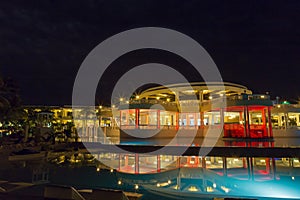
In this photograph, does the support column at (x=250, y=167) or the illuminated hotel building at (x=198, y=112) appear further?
the illuminated hotel building at (x=198, y=112)

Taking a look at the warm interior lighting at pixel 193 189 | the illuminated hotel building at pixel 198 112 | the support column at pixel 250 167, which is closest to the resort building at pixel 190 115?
the illuminated hotel building at pixel 198 112

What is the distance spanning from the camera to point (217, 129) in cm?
1995

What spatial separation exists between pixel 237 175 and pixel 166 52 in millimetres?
28225

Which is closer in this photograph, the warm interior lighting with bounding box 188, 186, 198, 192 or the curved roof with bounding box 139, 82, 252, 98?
the warm interior lighting with bounding box 188, 186, 198, 192

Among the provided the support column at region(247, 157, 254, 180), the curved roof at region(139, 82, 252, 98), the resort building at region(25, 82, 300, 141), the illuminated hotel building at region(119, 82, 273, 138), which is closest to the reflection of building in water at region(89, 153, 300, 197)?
the support column at region(247, 157, 254, 180)

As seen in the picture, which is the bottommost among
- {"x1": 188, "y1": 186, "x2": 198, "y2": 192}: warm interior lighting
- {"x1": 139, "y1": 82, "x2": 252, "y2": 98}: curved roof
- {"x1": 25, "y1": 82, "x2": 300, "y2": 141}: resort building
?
{"x1": 188, "y1": 186, "x2": 198, "y2": 192}: warm interior lighting

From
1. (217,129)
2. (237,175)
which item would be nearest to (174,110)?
(217,129)

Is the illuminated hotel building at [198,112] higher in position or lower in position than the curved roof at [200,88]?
lower

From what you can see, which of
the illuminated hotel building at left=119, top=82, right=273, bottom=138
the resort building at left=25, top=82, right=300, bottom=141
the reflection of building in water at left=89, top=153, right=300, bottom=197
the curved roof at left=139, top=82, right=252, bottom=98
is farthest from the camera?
the curved roof at left=139, top=82, right=252, bottom=98

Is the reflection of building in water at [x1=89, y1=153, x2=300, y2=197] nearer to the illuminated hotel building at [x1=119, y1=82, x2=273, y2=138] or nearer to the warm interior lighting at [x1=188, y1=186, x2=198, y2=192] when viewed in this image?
the warm interior lighting at [x1=188, y1=186, x2=198, y2=192]

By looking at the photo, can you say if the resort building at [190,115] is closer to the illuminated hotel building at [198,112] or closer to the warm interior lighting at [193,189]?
the illuminated hotel building at [198,112]

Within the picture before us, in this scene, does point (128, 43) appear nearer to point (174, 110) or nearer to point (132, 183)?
point (174, 110)

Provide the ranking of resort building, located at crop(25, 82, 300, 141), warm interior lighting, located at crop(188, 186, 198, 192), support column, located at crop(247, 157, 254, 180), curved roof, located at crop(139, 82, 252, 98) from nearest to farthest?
warm interior lighting, located at crop(188, 186, 198, 192)
support column, located at crop(247, 157, 254, 180)
resort building, located at crop(25, 82, 300, 141)
curved roof, located at crop(139, 82, 252, 98)

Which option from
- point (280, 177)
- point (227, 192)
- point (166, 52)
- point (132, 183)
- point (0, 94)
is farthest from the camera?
point (166, 52)
